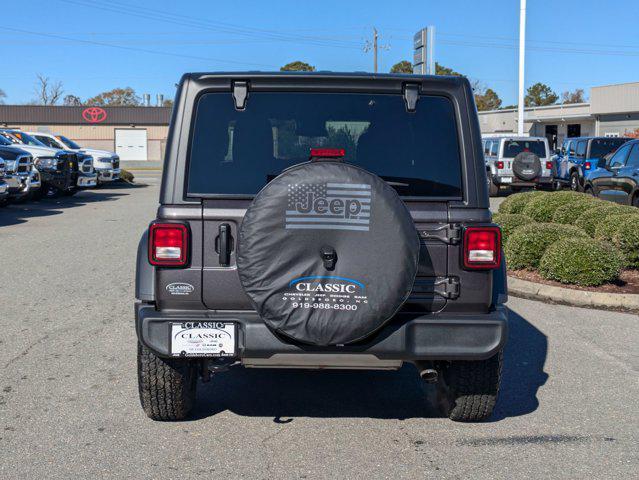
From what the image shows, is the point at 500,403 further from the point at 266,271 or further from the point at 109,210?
the point at 109,210

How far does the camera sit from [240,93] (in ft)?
13.9

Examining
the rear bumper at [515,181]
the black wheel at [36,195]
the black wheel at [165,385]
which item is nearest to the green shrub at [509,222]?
the black wheel at [165,385]

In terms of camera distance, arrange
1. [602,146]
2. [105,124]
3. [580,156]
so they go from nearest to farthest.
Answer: [602,146], [580,156], [105,124]

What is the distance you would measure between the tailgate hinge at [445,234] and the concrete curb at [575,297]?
471cm

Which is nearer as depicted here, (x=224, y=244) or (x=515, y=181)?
(x=224, y=244)

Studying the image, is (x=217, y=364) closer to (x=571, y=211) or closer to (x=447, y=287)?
(x=447, y=287)

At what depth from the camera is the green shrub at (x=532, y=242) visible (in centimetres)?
936

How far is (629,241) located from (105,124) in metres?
65.7

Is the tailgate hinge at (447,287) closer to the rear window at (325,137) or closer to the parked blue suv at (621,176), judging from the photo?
the rear window at (325,137)

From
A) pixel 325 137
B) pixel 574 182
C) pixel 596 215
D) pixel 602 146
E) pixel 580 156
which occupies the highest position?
pixel 602 146

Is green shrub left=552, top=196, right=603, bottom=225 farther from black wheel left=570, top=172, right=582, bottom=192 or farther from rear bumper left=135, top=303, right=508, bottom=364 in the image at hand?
black wheel left=570, top=172, right=582, bottom=192

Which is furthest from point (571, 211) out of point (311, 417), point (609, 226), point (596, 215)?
point (311, 417)

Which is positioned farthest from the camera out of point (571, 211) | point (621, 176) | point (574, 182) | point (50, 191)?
point (574, 182)

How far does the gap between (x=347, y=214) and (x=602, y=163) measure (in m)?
13.4
